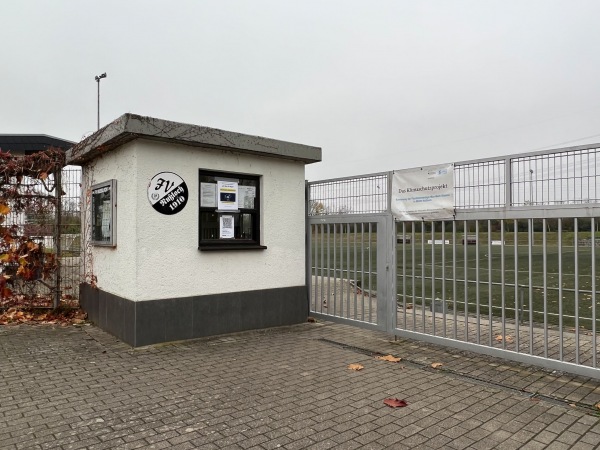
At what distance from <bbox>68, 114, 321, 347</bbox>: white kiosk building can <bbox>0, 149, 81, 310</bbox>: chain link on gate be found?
421 millimetres

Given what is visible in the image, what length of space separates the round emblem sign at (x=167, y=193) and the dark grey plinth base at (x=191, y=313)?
138cm

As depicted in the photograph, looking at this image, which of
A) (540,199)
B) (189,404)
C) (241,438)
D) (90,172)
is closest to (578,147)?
(540,199)

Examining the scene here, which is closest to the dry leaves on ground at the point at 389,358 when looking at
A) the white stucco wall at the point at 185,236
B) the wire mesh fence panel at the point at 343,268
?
the wire mesh fence panel at the point at 343,268

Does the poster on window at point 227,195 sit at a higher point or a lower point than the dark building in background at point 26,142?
lower

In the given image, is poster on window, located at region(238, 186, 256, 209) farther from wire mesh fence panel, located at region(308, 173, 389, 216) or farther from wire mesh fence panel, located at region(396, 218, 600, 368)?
wire mesh fence panel, located at region(396, 218, 600, 368)

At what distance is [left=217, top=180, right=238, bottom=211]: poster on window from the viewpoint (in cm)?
710

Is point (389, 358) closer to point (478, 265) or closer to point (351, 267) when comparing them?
point (478, 265)

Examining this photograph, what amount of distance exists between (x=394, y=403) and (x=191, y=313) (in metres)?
3.61

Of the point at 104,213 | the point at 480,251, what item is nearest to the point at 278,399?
the point at 480,251

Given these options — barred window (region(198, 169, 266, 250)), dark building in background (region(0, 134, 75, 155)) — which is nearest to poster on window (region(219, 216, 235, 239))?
barred window (region(198, 169, 266, 250))

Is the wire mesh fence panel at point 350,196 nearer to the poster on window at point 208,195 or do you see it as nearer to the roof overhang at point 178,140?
the roof overhang at point 178,140

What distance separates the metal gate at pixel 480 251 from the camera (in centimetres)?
478

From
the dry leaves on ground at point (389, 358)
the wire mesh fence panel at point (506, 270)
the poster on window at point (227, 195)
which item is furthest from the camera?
the poster on window at point (227, 195)

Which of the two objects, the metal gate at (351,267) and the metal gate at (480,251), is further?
the metal gate at (351,267)
